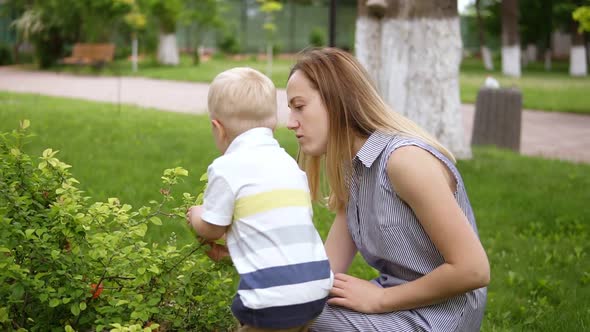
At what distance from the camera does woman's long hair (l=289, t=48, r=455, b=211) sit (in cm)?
272

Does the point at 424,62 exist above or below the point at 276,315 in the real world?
above

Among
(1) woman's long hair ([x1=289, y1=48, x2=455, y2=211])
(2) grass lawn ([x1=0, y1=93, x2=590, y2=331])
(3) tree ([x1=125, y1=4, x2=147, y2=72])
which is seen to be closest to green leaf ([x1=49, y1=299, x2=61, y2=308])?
(1) woman's long hair ([x1=289, y1=48, x2=455, y2=211])

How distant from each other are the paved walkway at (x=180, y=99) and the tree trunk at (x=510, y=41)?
1220cm

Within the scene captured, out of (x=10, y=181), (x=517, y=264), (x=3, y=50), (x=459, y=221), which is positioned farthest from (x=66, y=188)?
(x=3, y=50)

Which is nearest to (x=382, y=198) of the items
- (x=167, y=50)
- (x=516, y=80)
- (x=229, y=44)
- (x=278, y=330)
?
(x=278, y=330)

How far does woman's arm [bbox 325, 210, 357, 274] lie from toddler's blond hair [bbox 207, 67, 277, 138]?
0.66 m

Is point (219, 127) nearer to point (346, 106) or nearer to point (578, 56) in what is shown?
point (346, 106)

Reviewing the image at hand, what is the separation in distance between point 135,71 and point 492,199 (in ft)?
60.3

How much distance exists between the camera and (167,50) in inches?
1093

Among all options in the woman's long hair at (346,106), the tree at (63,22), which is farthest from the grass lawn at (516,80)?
the woman's long hair at (346,106)

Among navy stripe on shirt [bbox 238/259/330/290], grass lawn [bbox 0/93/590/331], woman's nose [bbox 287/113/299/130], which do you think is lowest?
grass lawn [bbox 0/93/590/331]

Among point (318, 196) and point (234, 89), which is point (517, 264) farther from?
point (234, 89)

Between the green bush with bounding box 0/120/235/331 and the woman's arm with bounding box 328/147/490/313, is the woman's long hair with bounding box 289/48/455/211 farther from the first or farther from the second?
the green bush with bounding box 0/120/235/331

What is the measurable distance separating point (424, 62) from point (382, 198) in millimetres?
6366
